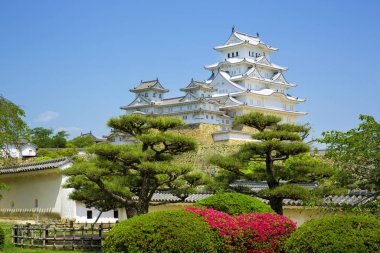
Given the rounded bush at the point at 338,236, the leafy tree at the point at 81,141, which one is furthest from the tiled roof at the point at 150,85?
the rounded bush at the point at 338,236

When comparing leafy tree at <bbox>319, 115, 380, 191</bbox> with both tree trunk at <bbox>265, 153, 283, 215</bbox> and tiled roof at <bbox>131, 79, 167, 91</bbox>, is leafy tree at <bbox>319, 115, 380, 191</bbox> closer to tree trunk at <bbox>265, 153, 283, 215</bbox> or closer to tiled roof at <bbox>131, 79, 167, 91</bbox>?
tree trunk at <bbox>265, 153, 283, 215</bbox>

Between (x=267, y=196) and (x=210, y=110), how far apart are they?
38.6 metres

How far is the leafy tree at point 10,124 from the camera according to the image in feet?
58.4

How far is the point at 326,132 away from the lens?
11.0 metres

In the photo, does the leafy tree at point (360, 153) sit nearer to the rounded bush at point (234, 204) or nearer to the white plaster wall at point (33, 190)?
the rounded bush at point (234, 204)

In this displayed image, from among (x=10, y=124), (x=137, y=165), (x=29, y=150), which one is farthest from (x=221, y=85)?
(x=137, y=165)

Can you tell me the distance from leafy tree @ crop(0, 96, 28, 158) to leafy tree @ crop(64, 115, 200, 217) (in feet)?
11.8

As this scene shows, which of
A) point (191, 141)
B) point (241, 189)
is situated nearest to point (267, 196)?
point (241, 189)

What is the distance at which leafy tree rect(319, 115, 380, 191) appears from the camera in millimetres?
9898

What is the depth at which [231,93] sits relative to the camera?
5791 cm

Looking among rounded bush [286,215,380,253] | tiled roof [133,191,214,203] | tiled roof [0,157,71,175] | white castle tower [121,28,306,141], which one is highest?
white castle tower [121,28,306,141]

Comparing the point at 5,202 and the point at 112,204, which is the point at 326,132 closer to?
the point at 112,204

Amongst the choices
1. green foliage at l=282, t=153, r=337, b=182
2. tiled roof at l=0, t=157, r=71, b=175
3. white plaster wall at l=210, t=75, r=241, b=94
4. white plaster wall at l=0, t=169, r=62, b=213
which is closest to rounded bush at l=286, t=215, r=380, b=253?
green foliage at l=282, t=153, r=337, b=182

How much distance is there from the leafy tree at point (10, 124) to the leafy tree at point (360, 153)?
11031 mm
